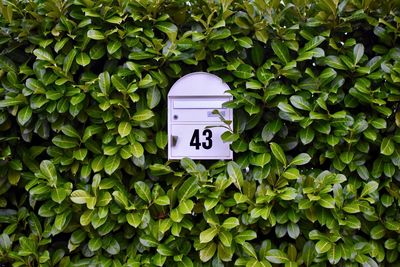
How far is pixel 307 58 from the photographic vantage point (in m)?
1.77

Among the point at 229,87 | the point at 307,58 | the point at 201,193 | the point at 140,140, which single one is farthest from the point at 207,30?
the point at 201,193

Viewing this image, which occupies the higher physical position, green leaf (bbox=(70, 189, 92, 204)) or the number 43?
the number 43

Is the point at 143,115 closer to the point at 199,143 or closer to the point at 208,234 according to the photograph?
the point at 199,143

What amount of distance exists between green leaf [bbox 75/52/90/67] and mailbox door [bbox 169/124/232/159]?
50 cm

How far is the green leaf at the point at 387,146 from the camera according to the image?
177 cm

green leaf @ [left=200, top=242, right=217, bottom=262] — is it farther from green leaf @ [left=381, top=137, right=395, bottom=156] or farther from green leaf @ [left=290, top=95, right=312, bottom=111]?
green leaf @ [left=381, top=137, right=395, bottom=156]

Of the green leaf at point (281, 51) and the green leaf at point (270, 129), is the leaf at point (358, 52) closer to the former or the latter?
the green leaf at point (281, 51)

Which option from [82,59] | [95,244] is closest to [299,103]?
[82,59]

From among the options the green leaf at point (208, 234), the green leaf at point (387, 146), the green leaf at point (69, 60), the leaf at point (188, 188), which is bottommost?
the green leaf at point (208, 234)

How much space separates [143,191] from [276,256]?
657mm

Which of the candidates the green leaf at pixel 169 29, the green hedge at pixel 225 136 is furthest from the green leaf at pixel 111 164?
the green leaf at pixel 169 29

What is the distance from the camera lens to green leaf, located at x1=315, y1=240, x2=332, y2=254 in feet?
5.60

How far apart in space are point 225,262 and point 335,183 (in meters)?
0.60

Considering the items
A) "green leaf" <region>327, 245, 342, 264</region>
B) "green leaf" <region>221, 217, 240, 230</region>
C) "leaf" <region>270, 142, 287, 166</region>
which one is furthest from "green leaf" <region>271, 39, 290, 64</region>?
"green leaf" <region>327, 245, 342, 264</region>
